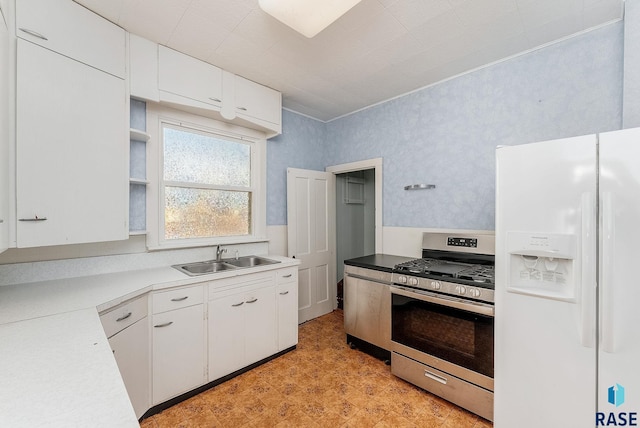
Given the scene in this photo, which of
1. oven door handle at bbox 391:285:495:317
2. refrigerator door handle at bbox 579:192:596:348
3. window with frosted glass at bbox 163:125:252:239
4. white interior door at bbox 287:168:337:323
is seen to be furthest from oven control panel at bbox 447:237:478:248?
window with frosted glass at bbox 163:125:252:239

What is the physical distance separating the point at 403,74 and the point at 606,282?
227 centimetres

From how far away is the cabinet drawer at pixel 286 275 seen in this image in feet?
8.86

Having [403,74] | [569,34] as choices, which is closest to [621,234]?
[569,34]

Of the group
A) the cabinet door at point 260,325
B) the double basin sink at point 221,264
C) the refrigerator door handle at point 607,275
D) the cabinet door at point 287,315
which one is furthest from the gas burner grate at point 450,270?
the double basin sink at point 221,264

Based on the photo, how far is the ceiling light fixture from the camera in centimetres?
152

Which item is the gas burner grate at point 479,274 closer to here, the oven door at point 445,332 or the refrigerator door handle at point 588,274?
the oven door at point 445,332

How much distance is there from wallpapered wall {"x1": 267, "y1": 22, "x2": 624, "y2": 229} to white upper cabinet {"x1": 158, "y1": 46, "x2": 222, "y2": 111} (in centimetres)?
96

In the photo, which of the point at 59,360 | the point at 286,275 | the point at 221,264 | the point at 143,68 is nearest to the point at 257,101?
the point at 143,68

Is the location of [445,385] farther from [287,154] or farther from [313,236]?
[287,154]

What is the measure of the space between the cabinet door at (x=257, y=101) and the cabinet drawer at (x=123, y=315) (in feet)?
6.34

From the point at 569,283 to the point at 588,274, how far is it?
0.11 m

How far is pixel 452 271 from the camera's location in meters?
2.14

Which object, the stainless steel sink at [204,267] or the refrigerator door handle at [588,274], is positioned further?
the stainless steel sink at [204,267]

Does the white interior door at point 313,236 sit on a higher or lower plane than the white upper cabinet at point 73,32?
lower
